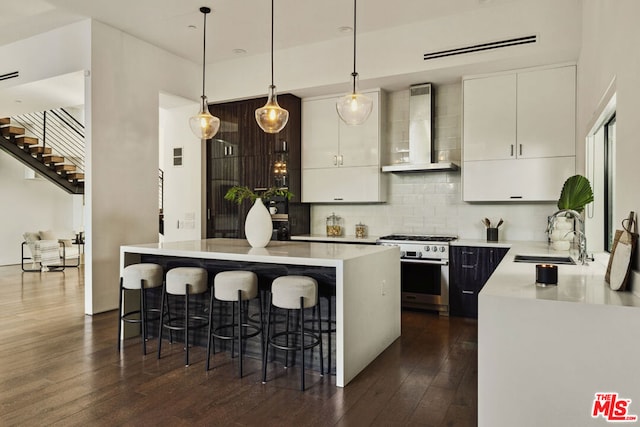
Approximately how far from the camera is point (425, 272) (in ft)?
16.0

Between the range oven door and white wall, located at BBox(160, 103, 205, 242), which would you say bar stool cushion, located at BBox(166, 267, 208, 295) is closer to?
the range oven door

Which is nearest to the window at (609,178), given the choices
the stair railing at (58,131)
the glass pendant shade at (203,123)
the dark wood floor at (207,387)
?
the dark wood floor at (207,387)

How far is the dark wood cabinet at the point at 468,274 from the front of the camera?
15.1 feet

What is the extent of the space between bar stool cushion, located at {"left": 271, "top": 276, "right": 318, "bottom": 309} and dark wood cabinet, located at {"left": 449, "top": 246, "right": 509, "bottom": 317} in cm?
235

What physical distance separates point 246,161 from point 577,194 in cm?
418

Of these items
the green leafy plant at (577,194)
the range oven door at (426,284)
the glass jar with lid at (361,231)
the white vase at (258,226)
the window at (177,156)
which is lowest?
the range oven door at (426,284)

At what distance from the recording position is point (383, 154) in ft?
18.3

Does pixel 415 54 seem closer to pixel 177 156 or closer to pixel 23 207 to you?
pixel 177 156

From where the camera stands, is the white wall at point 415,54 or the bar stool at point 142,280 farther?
the white wall at point 415,54

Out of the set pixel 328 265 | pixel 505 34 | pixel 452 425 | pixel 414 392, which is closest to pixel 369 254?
pixel 328 265

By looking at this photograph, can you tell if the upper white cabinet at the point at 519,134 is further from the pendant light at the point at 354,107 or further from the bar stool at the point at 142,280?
the bar stool at the point at 142,280

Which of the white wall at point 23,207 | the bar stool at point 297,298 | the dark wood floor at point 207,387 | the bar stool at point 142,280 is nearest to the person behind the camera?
the dark wood floor at point 207,387
